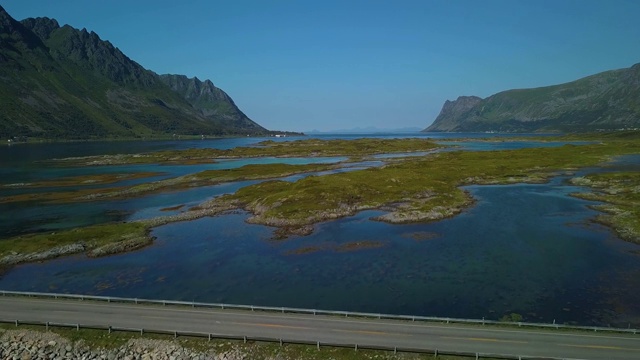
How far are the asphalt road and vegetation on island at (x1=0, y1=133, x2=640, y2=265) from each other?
2887 cm

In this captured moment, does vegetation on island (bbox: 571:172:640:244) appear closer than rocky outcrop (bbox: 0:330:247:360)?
No

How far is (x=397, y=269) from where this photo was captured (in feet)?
195

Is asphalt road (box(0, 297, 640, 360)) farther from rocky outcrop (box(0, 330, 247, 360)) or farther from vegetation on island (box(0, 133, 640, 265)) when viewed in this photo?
vegetation on island (box(0, 133, 640, 265))

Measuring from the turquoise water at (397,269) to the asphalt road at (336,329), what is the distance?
7447 mm

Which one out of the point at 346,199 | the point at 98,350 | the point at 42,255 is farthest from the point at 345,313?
the point at 346,199

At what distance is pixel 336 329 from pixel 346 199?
6442cm

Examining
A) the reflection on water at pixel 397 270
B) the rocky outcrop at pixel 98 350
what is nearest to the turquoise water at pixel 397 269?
the reflection on water at pixel 397 270

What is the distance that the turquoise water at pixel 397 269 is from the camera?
4834cm

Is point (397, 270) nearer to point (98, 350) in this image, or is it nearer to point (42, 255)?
point (98, 350)

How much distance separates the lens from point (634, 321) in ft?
138

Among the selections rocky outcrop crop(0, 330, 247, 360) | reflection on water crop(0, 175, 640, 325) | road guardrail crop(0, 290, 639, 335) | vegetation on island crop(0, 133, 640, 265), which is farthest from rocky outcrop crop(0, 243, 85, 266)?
rocky outcrop crop(0, 330, 247, 360)

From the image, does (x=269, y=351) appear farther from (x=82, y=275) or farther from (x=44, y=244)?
(x=44, y=244)

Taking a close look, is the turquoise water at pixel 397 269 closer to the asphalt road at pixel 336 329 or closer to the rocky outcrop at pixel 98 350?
the asphalt road at pixel 336 329

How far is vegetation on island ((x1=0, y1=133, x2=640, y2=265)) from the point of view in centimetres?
7488
